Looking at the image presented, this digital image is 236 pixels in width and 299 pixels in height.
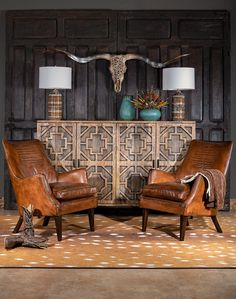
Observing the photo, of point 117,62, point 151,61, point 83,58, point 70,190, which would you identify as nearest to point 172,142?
point 151,61

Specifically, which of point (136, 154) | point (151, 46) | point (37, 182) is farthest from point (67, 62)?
point (37, 182)

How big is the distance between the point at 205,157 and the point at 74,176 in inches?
52.1

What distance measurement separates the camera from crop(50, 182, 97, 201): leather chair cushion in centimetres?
493

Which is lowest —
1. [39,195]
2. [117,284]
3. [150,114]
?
[117,284]

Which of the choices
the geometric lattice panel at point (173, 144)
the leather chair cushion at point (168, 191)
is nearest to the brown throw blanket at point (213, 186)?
the leather chair cushion at point (168, 191)

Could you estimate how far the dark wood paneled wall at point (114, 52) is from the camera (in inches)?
256

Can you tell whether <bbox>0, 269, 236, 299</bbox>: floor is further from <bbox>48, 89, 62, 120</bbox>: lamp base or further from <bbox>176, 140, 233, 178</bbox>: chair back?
<bbox>48, 89, 62, 120</bbox>: lamp base

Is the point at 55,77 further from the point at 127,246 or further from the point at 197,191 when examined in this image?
the point at 127,246

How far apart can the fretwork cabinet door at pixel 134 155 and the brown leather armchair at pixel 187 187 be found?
0.45 metres

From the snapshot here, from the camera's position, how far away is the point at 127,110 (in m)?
6.28

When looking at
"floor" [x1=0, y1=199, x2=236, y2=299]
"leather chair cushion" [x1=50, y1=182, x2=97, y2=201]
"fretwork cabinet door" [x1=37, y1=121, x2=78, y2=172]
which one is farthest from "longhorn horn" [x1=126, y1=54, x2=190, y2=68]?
"floor" [x1=0, y1=199, x2=236, y2=299]

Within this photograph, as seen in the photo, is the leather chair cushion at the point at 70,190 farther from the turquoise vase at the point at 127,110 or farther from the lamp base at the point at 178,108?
the lamp base at the point at 178,108

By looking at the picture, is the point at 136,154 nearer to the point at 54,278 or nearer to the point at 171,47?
the point at 171,47

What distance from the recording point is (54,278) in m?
3.55
